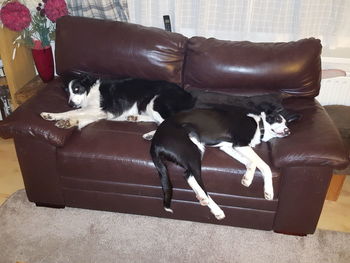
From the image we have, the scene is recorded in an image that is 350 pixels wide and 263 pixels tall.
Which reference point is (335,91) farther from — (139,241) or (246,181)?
(139,241)

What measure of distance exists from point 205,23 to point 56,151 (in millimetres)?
1580

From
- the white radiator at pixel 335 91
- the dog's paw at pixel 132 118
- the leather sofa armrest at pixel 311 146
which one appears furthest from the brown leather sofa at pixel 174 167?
the white radiator at pixel 335 91

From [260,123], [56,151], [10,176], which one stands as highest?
[260,123]

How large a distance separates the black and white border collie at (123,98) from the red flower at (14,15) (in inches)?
24.5

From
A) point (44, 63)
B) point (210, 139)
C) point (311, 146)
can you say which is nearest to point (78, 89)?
point (44, 63)

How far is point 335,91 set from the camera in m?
2.82

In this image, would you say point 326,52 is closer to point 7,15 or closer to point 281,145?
point 281,145

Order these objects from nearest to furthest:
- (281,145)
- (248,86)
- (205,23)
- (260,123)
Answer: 1. (281,145)
2. (260,123)
3. (248,86)
4. (205,23)

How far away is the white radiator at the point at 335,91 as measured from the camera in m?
2.76

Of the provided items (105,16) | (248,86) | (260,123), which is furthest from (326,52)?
(105,16)

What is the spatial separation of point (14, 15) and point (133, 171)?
1.49 meters

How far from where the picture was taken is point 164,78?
7.77 ft

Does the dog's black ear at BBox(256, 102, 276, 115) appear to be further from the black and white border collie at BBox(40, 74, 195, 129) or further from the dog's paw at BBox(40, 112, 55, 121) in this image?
the dog's paw at BBox(40, 112, 55, 121)

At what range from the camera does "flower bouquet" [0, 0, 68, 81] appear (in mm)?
2416
